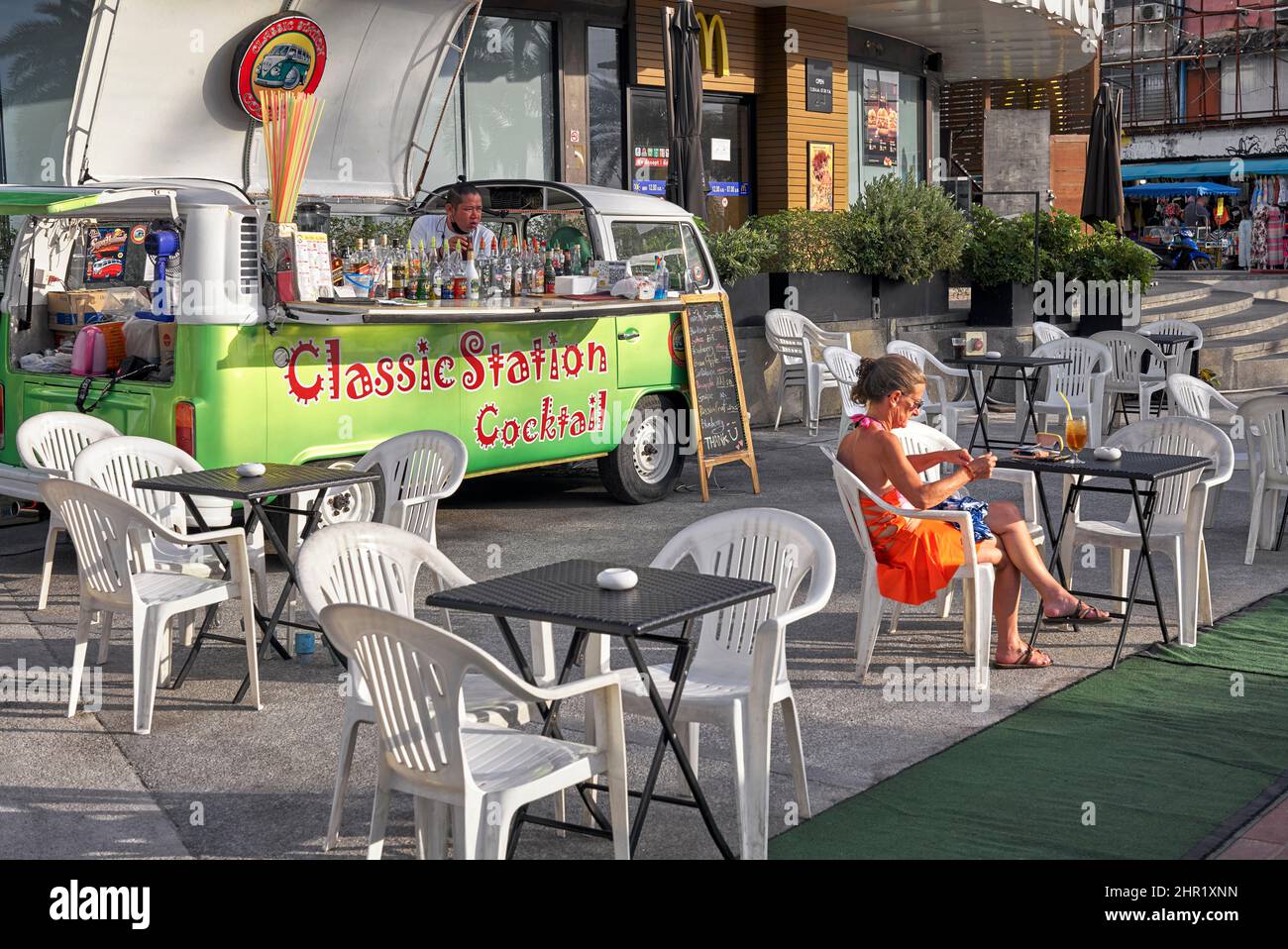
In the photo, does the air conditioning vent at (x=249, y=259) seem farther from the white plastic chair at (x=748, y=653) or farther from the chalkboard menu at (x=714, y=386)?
the white plastic chair at (x=748, y=653)

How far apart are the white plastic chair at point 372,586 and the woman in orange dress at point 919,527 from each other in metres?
1.89

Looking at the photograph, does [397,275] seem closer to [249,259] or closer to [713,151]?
[249,259]

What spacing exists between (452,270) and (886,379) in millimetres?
3468

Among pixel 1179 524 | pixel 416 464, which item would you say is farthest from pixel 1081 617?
pixel 416 464

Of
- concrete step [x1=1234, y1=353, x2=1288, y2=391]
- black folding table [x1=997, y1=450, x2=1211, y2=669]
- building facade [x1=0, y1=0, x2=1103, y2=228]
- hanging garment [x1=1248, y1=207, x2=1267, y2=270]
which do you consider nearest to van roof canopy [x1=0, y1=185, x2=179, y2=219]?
black folding table [x1=997, y1=450, x2=1211, y2=669]

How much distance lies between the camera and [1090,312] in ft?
57.3

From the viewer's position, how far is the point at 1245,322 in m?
20.2

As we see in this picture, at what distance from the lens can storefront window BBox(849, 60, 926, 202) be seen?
67.7 ft

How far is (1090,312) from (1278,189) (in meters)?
25.7

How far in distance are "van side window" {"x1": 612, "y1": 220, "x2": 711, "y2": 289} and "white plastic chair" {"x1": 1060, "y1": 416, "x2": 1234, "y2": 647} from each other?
141 inches

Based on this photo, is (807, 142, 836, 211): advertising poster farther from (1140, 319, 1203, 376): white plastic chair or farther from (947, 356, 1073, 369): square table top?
(947, 356, 1073, 369): square table top

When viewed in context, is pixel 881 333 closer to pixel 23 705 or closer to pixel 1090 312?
pixel 1090 312

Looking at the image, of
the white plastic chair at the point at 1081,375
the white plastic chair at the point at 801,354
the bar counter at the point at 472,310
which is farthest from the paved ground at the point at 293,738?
the white plastic chair at the point at 801,354

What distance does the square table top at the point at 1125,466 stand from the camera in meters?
6.50
